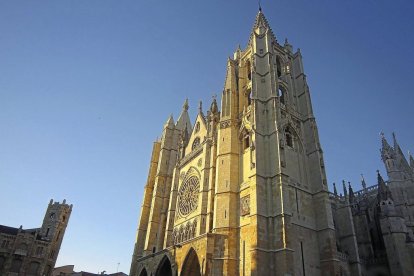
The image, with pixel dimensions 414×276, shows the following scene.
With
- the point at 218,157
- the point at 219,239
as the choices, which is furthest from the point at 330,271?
the point at 218,157

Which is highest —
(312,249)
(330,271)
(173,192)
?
(173,192)

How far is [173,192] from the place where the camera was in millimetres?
29094

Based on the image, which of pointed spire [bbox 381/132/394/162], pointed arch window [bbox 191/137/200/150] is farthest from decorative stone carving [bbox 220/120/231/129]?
pointed spire [bbox 381/132/394/162]

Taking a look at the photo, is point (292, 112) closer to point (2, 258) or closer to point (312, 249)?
point (312, 249)

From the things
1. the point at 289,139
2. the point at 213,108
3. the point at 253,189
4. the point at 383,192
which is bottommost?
the point at 253,189

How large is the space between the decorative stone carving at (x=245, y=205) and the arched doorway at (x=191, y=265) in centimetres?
429

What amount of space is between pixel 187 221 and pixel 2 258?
29.2m

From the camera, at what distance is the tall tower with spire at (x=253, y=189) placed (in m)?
18.2

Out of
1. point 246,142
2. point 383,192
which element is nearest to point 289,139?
point 246,142

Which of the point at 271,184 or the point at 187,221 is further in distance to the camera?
the point at 187,221

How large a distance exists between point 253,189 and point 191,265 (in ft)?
23.0

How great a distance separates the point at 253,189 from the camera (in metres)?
19.2

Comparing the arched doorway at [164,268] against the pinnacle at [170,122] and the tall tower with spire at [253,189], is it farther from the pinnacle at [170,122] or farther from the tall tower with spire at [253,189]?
the pinnacle at [170,122]

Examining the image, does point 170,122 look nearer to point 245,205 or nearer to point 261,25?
point 261,25
